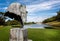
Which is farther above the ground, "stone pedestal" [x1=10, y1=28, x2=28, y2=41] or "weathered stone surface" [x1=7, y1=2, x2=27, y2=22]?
"weathered stone surface" [x1=7, y1=2, x2=27, y2=22]

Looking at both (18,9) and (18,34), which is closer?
(18,34)

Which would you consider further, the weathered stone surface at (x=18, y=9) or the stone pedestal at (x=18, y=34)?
the weathered stone surface at (x=18, y=9)

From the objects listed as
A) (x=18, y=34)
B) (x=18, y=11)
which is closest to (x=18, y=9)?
(x=18, y=11)

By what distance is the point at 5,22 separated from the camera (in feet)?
90.9

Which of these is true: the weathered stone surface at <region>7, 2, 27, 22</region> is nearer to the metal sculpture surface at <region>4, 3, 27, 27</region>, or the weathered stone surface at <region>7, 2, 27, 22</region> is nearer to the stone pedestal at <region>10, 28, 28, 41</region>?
the metal sculpture surface at <region>4, 3, 27, 27</region>

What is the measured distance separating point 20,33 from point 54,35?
254 inches

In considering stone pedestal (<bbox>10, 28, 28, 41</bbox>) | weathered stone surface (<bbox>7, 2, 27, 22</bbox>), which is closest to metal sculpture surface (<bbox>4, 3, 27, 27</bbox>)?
weathered stone surface (<bbox>7, 2, 27, 22</bbox>)

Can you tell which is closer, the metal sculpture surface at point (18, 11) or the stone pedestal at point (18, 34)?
the stone pedestal at point (18, 34)

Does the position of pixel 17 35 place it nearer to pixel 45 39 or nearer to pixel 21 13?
pixel 21 13

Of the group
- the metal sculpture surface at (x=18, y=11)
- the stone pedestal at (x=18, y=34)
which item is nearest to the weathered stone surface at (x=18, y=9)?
the metal sculpture surface at (x=18, y=11)

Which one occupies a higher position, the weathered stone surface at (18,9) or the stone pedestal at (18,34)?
the weathered stone surface at (18,9)

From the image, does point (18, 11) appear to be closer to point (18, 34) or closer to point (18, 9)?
point (18, 9)

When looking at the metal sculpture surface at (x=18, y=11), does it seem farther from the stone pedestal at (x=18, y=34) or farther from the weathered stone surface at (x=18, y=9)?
the stone pedestal at (x=18, y=34)

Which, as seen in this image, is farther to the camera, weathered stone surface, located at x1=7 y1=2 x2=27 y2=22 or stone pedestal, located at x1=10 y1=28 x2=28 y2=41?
weathered stone surface, located at x1=7 y1=2 x2=27 y2=22
